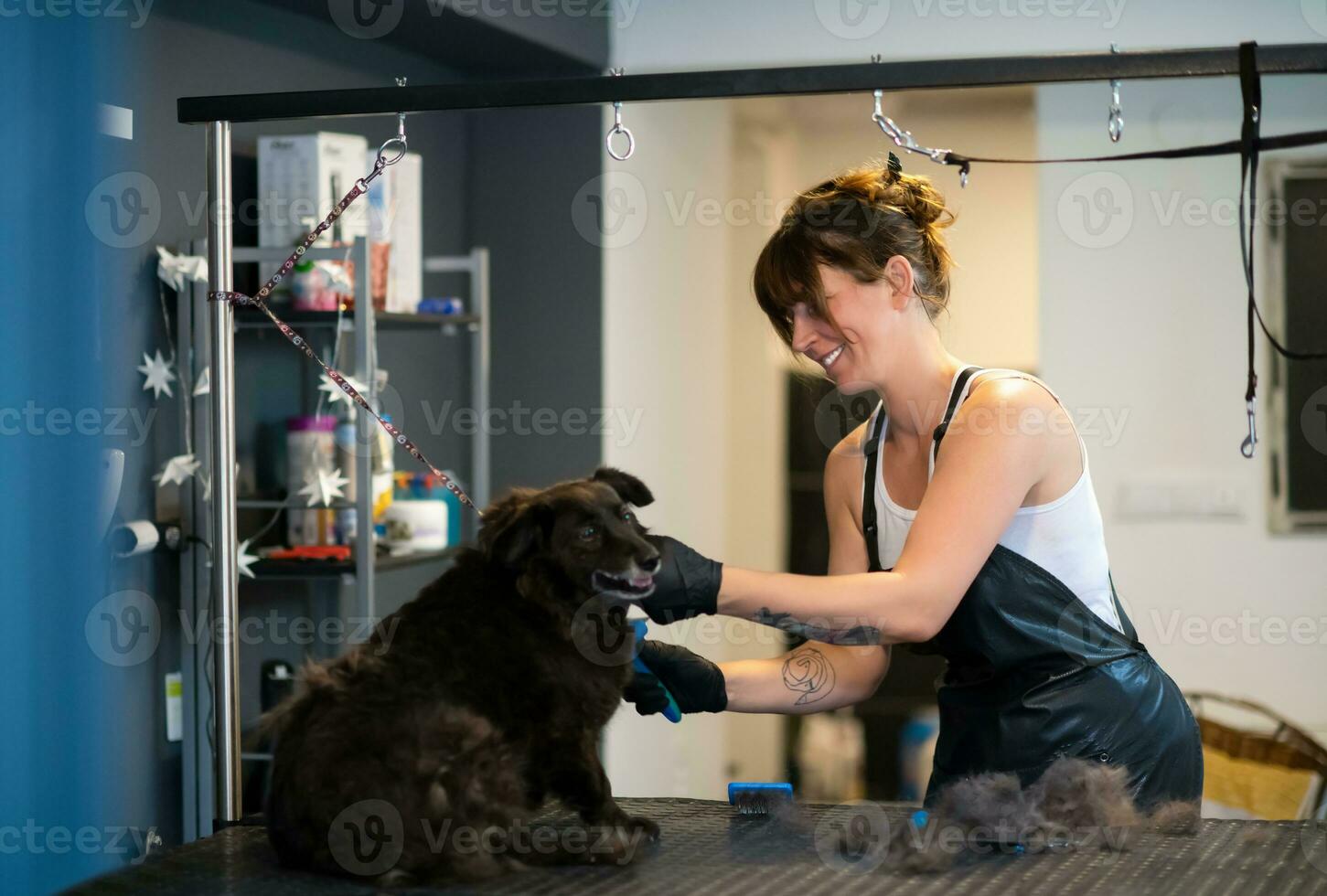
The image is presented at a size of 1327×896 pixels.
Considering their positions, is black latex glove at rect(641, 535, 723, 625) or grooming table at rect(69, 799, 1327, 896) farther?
black latex glove at rect(641, 535, 723, 625)

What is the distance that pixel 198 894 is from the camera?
1.25 m

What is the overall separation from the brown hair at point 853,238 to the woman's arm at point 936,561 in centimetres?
24

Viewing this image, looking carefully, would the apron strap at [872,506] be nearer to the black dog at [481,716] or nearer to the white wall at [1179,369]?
the black dog at [481,716]

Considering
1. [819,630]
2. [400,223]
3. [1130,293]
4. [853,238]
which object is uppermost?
[400,223]

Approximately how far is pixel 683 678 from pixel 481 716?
0.44m

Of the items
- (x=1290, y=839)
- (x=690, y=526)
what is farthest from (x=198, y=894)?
(x=690, y=526)

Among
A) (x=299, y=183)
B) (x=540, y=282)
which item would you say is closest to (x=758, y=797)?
(x=299, y=183)

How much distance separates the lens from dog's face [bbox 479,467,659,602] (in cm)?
136

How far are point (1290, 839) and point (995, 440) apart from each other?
56 cm

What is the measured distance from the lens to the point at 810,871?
1.32m

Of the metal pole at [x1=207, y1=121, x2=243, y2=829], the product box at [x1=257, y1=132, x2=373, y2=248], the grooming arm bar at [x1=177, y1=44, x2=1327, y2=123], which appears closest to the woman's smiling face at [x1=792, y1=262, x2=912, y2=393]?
the grooming arm bar at [x1=177, y1=44, x2=1327, y2=123]

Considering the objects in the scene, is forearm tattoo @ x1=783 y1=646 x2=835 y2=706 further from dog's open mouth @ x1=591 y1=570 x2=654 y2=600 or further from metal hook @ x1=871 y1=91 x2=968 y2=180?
metal hook @ x1=871 y1=91 x2=968 y2=180

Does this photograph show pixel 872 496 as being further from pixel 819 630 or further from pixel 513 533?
pixel 513 533

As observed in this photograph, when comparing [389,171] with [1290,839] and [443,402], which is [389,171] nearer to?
[443,402]
